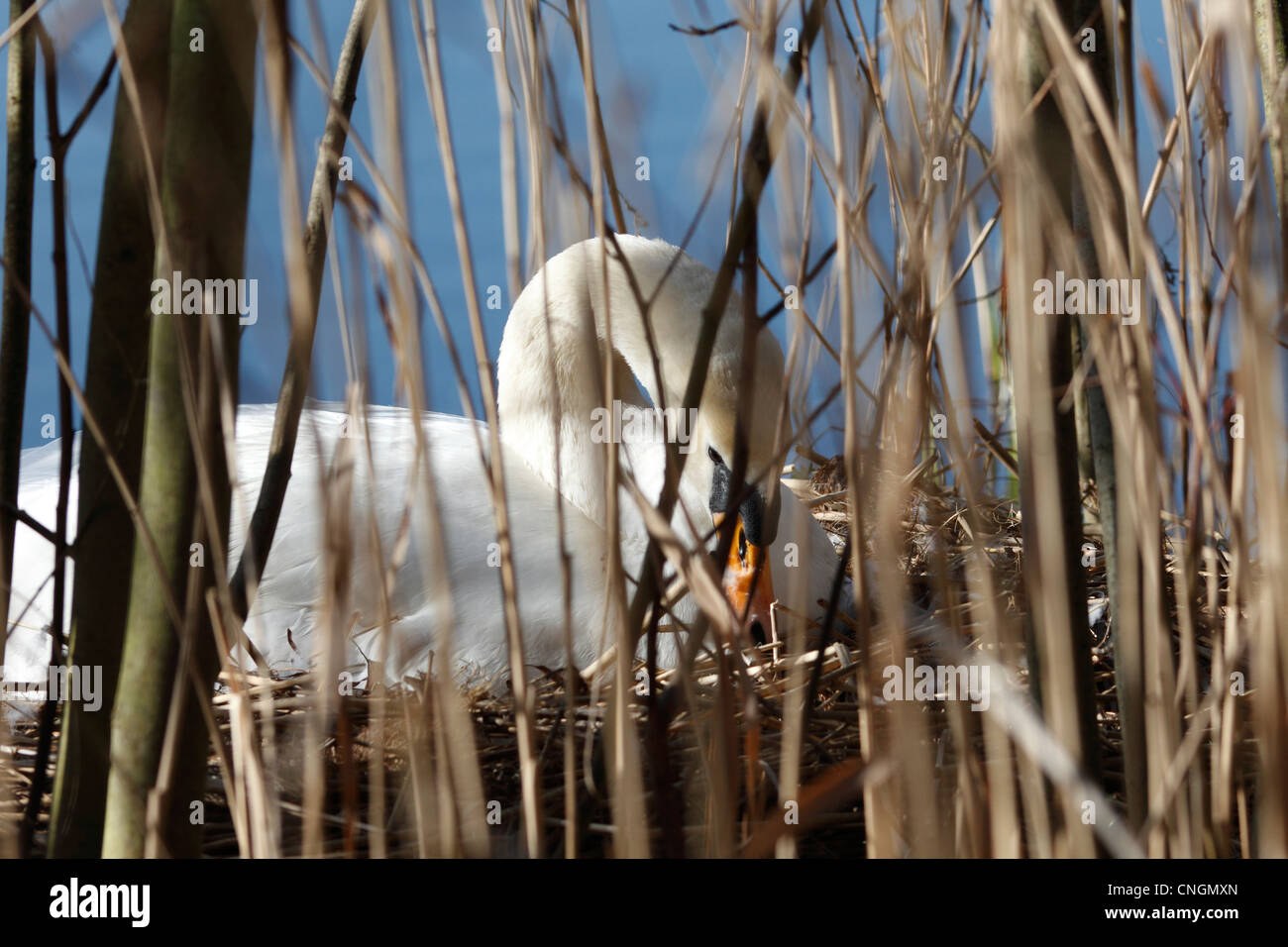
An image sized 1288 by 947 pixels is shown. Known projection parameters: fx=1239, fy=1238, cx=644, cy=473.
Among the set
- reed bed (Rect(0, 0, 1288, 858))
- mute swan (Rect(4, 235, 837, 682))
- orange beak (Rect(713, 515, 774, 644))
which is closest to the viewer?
reed bed (Rect(0, 0, 1288, 858))

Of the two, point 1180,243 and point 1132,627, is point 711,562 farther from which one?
point 1180,243

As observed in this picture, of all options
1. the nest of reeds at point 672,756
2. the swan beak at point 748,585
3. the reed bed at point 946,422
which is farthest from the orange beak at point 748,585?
the reed bed at point 946,422

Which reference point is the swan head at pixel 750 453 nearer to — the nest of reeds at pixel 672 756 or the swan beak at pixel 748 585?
the swan beak at pixel 748 585

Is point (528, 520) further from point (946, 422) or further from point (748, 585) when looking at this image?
point (946, 422)

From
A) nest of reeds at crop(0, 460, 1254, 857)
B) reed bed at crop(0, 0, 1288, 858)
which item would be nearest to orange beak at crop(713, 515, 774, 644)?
nest of reeds at crop(0, 460, 1254, 857)

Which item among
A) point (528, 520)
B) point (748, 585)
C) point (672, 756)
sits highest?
point (528, 520)

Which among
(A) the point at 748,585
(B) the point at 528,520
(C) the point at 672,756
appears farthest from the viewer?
(B) the point at 528,520

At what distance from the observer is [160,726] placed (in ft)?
3.50

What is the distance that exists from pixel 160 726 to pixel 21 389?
42 cm

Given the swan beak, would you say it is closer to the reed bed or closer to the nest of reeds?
the nest of reeds

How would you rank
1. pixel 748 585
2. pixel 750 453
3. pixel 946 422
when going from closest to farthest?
pixel 946 422, pixel 750 453, pixel 748 585

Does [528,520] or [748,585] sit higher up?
[528,520]

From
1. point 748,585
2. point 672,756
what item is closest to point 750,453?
point 748,585
